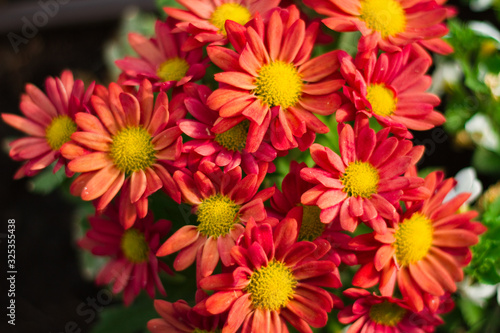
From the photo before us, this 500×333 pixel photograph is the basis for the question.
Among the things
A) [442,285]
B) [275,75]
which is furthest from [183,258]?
[442,285]

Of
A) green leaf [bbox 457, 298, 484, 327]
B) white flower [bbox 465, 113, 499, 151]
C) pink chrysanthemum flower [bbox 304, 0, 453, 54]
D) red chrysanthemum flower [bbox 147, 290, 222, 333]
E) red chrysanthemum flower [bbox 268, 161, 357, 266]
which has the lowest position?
green leaf [bbox 457, 298, 484, 327]

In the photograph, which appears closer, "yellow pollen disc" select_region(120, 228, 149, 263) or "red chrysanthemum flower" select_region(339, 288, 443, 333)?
"red chrysanthemum flower" select_region(339, 288, 443, 333)

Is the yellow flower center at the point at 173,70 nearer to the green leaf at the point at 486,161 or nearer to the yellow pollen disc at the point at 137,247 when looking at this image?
the yellow pollen disc at the point at 137,247

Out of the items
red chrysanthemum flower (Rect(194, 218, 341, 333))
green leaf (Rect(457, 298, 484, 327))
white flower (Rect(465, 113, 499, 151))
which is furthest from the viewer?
white flower (Rect(465, 113, 499, 151))

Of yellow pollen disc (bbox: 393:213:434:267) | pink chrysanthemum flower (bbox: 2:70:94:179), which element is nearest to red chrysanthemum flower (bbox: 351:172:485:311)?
yellow pollen disc (bbox: 393:213:434:267)

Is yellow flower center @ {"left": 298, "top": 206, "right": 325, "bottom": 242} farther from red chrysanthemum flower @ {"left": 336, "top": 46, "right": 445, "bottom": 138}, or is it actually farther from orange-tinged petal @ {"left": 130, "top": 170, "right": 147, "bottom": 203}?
orange-tinged petal @ {"left": 130, "top": 170, "right": 147, "bottom": 203}

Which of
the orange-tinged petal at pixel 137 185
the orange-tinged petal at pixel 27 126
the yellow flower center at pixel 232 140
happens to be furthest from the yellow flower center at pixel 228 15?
the orange-tinged petal at pixel 27 126

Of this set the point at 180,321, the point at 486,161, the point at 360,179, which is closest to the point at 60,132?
the point at 180,321
